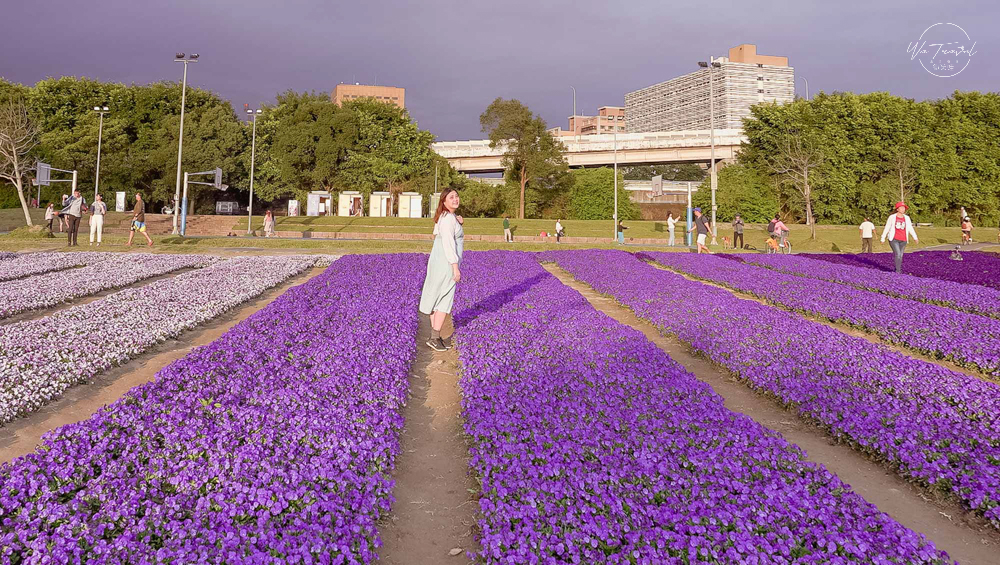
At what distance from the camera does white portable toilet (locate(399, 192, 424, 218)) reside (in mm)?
64000

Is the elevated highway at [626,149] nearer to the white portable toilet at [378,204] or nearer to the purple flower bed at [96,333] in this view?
the white portable toilet at [378,204]

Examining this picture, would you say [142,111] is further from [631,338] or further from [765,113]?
[631,338]

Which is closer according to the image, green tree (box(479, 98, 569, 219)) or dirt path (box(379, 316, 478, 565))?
dirt path (box(379, 316, 478, 565))

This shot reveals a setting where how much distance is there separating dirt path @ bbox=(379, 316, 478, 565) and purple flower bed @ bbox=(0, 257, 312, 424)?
13.6ft

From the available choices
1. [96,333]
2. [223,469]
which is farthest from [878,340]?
[96,333]

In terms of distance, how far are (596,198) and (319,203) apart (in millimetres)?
32662

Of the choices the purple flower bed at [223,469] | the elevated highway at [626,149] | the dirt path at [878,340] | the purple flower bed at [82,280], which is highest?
the elevated highway at [626,149]

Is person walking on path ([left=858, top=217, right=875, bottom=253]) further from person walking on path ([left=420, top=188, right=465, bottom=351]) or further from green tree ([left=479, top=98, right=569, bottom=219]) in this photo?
green tree ([left=479, top=98, right=569, bottom=219])

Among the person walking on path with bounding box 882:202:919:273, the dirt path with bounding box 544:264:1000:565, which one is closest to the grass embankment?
the person walking on path with bounding box 882:202:919:273

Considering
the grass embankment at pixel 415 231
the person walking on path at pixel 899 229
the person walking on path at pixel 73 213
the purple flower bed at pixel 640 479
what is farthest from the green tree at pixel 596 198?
the purple flower bed at pixel 640 479

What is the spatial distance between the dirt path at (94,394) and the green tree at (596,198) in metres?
64.1

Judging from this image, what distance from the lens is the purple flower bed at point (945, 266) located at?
19822mm

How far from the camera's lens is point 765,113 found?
6800cm

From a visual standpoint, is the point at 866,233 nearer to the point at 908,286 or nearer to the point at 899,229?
the point at 899,229
